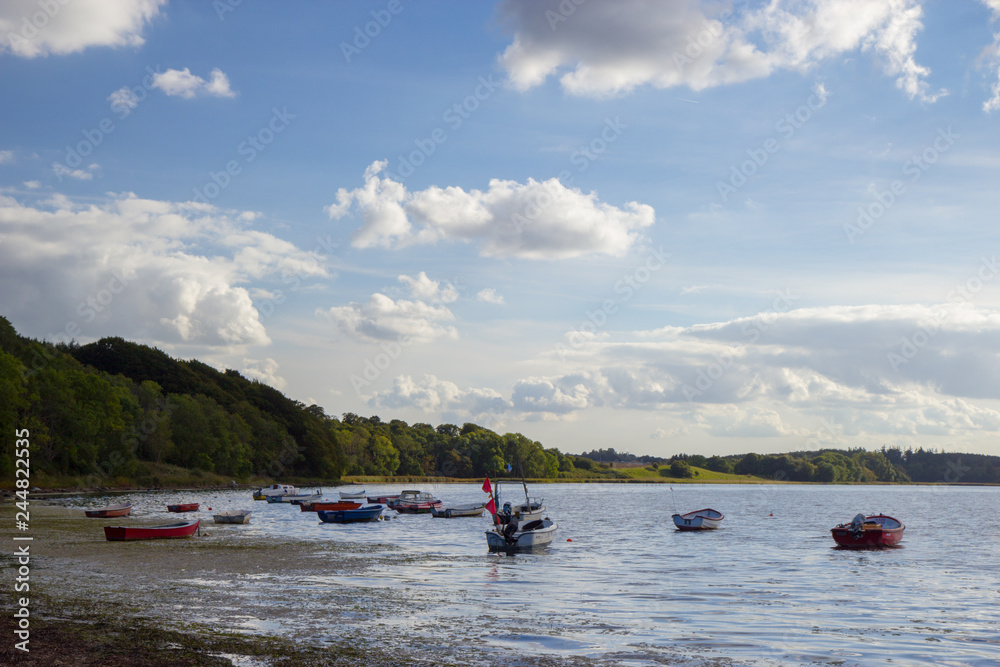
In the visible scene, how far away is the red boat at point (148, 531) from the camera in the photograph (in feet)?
140

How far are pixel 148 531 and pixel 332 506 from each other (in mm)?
35627

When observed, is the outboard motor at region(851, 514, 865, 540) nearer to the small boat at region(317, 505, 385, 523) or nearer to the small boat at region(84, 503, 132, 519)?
the small boat at region(317, 505, 385, 523)

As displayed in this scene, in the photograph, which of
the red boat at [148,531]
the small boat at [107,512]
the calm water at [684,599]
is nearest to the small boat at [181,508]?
the small boat at [107,512]

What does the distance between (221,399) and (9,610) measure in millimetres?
186236

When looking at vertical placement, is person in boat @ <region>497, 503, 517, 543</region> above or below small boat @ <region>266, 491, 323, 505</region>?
above

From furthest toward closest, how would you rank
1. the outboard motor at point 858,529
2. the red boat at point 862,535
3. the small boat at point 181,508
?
the small boat at point 181,508
the red boat at point 862,535
the outboard motor at point 858,529

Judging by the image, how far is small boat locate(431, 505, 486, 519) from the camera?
3214 inches

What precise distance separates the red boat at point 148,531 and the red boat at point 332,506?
2396 centimetres

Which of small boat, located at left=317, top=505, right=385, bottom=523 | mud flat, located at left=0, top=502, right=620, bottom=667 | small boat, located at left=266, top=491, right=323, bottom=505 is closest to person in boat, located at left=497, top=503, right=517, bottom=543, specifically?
mud flat, located at left=0, top=502, right=620, bottom=667

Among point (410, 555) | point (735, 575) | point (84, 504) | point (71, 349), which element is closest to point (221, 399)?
point (71, 349)

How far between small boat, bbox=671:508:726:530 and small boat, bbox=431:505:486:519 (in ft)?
76.7

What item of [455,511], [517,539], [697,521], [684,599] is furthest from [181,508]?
[684,599]

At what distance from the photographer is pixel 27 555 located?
31156mm

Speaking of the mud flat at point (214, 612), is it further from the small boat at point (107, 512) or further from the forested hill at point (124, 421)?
the forested hill at point (124, 421)
